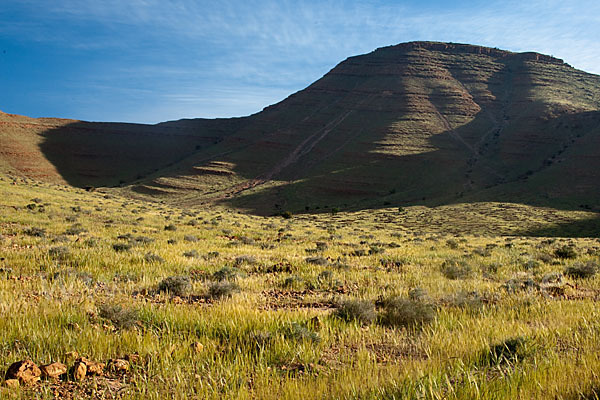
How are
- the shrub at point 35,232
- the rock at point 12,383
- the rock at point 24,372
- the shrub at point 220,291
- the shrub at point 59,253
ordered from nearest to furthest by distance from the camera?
the rock at point 12,383 < the rock at point 24,372 < the shrub at point 220,291 < the shrub at point 59,253 < the shrub at point 35,232

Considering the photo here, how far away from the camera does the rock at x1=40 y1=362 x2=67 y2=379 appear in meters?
2.65

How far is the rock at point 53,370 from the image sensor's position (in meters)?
2.65

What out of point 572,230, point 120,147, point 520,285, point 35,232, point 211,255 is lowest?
point 572,230

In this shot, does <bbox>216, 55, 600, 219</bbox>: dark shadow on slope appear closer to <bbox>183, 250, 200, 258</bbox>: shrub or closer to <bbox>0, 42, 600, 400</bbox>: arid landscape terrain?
<bbox>0, 42, 600, 400</bbox>: arid landscape terrain

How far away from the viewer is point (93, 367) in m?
2.78

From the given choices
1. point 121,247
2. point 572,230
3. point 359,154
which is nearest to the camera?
point 121,247

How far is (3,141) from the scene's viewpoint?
7819cm

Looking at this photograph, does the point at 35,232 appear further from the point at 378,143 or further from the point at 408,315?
the point at 378,143

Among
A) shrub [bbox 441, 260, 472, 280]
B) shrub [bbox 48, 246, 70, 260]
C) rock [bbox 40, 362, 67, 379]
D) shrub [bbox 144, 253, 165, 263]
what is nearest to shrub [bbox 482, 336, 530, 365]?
rock [bbox 40, 362, 67, 379]

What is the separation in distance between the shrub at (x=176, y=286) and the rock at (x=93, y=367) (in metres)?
2.79

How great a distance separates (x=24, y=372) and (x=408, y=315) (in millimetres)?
3851

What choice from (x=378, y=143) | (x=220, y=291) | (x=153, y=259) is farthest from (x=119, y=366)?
(x=378, y=143)

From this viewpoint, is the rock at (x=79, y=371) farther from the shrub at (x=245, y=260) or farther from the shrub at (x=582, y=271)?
the shrub at (x=582, y=271)

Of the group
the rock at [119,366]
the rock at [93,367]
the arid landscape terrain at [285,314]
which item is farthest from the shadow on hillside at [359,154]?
the rock at [93,367]
